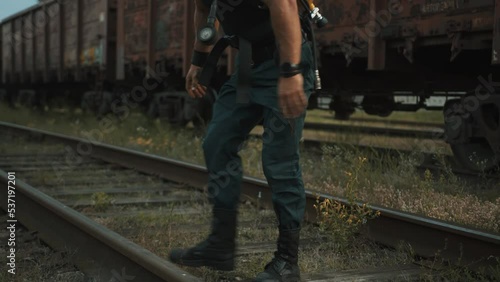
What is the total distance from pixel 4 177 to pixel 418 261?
3288 mm

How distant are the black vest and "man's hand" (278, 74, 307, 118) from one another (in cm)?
33

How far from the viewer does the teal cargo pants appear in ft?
8.74

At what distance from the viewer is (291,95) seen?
2420 millimetres

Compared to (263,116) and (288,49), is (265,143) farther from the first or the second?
(288,49)

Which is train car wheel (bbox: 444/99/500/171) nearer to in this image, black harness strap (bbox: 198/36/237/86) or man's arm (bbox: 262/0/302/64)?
black harness strap (bbox: 198/36/237/86)

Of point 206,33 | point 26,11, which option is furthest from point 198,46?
point 26,11

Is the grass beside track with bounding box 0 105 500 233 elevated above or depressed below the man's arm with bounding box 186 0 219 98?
below

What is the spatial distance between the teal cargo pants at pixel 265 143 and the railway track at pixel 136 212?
425 millimetres

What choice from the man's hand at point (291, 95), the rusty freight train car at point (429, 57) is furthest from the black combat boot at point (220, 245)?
the rusty freight train car at point (429, 57)

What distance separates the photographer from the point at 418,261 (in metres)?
3.29

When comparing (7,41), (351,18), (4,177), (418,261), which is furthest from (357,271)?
(7,41)

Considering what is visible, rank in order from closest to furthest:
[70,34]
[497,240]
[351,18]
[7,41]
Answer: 1. [497,240]
2. [351,18]
3. [70,34]
4. [7,41]

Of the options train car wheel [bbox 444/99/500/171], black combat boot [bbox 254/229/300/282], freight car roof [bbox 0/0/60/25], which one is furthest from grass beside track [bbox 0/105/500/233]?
freight car roof [bbox 0/0/60/25]

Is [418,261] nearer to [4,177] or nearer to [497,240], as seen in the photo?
[497,240]
